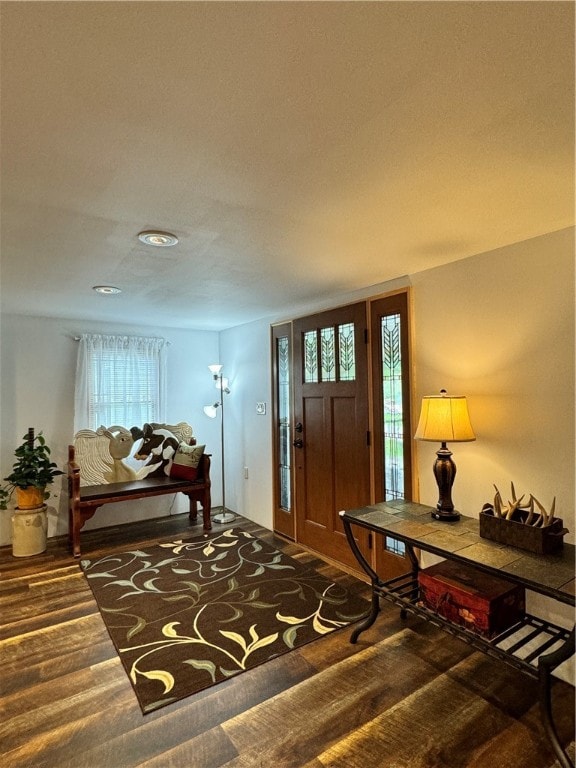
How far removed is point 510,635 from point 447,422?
3.47 ft

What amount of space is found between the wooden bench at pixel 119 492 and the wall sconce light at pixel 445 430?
2647mm

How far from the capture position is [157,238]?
78.1 inches

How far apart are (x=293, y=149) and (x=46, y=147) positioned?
0.77 meters

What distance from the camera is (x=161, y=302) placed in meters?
3.43

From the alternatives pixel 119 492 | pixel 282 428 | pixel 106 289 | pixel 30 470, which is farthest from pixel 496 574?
pixel 30 470

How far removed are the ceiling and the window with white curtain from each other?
217 centimetres

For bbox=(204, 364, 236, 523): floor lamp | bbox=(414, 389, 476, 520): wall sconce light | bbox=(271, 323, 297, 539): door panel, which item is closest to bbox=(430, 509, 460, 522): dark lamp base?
bbox=(414, 389, 476, 520): wall sconce light

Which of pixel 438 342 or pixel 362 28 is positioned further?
pixel 438 342

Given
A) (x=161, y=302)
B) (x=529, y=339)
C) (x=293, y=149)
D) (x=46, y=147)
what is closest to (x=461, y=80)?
(x=293, y=149)

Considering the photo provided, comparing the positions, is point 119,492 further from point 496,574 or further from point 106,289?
point 496,574

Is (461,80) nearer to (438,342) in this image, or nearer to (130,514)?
(438,342)

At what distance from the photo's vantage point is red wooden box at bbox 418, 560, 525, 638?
1.85 m

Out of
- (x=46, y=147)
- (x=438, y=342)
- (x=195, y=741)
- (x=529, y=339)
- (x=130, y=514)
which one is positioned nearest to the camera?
(x=46, y=147)

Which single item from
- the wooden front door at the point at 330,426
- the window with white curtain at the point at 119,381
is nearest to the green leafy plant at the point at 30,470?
the window with white curtain at the point at 119,381
